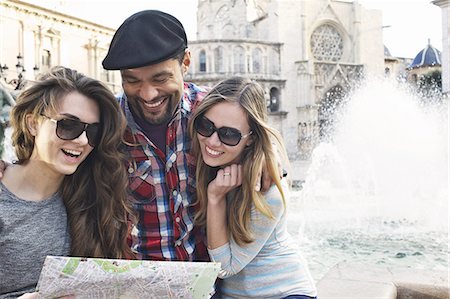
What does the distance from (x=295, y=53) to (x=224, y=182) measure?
→ 35292mm

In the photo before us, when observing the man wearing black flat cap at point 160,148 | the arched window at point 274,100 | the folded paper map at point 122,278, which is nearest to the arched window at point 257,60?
the arched window at point 274,100

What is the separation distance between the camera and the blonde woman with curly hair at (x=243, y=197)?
226 cm

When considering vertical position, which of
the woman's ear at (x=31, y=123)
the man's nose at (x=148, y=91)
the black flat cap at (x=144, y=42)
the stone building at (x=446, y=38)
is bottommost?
the woman's ear at (x=31, y=123)

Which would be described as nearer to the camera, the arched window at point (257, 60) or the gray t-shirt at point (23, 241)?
the gray t-shirt at point (23, 241)

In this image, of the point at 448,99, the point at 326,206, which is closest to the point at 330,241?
the point at 326,206

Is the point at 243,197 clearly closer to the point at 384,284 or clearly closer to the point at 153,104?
the point at 153,104

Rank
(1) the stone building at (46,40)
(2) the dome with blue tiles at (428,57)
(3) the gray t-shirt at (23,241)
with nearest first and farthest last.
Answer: (3) the gray t-shirt at (23,241) → (1) the stone building at (46,40) → (2) the dome with blue tiles at (428,57)

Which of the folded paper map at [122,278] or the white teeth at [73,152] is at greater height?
the white teeth at [73,152]

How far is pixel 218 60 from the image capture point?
34.0m

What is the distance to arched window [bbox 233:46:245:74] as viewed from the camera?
111 feet

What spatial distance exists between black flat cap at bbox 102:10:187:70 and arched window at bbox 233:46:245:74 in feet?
105

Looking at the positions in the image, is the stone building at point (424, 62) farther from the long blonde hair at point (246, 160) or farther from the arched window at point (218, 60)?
the long blonde hair at point (246, 160)

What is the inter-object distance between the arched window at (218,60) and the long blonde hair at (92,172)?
31.9 meters

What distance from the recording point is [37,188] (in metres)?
2.14
